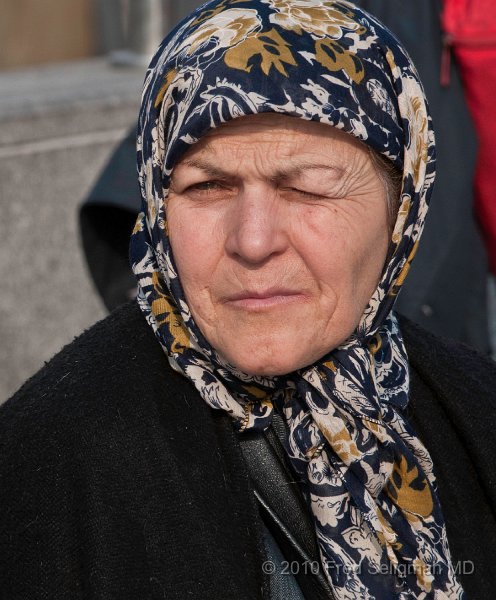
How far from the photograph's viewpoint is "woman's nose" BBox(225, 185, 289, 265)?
197 centimetres

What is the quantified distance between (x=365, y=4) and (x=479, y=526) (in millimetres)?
1701

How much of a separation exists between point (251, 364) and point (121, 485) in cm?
33

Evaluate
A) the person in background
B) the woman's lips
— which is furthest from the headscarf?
the person in background

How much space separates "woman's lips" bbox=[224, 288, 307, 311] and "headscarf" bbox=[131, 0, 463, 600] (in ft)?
0.38

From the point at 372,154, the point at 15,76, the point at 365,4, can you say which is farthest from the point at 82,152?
the point at 372,154

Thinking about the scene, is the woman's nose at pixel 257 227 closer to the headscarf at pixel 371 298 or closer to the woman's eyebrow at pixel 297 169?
the woman's eyebrow at pixel 297 169

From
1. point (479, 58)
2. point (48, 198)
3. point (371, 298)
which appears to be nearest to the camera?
point (371, 298)

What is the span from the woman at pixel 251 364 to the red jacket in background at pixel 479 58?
1.28 m

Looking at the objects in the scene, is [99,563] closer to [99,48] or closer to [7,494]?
[7,494]

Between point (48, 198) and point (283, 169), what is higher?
point (283, 169)

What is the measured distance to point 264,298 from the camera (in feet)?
6.72

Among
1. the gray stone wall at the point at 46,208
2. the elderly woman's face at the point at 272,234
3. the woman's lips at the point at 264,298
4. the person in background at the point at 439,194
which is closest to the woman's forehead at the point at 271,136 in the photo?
the elderly woman's face at the point at 272,234

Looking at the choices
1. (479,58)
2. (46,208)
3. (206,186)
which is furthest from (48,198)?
(206,186)

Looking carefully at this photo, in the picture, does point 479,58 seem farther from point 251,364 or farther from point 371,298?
point 251,364
